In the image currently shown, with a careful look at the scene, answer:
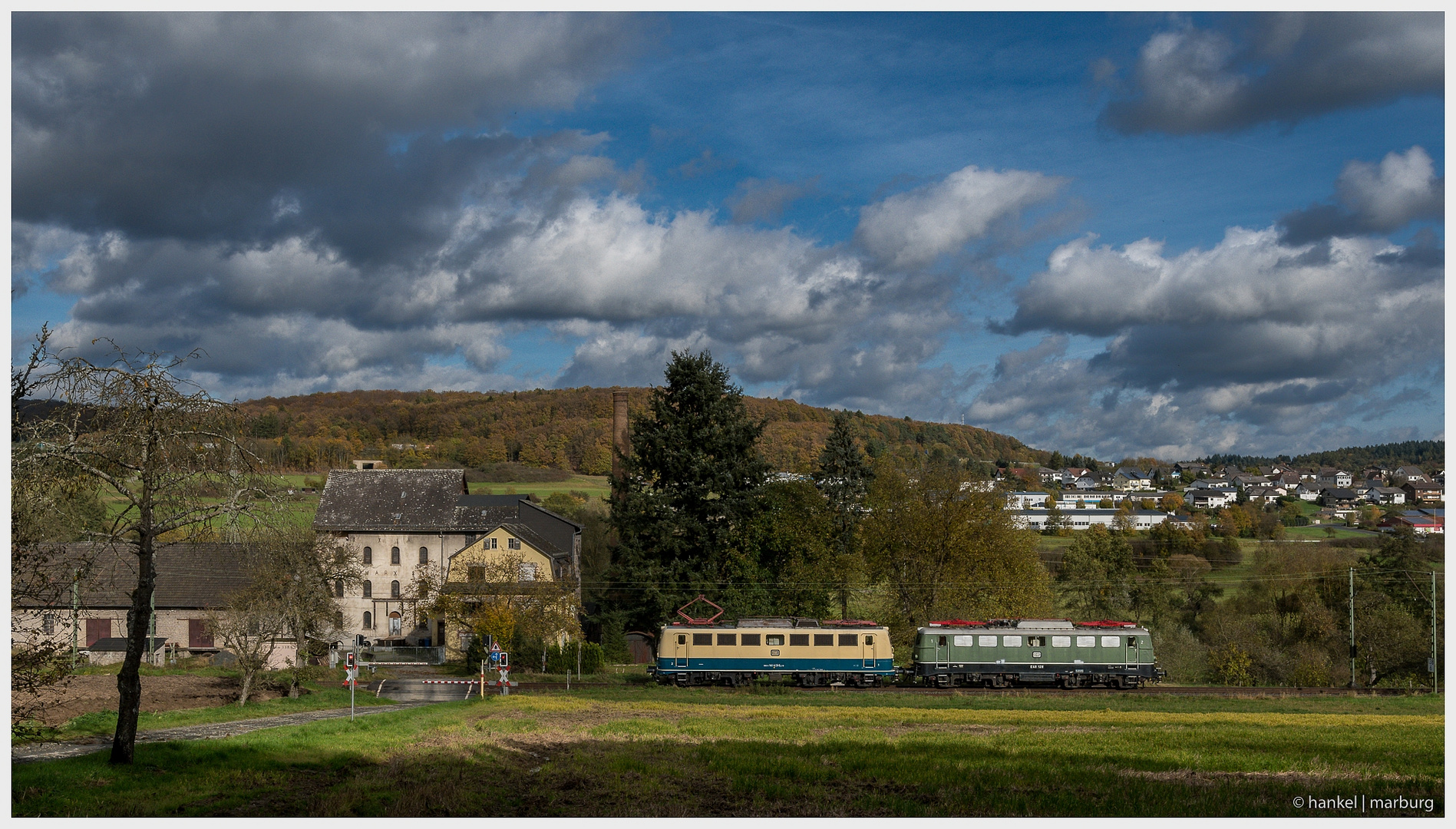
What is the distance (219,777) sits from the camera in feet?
50.0

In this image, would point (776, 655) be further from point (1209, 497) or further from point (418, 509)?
point (1209, 497)

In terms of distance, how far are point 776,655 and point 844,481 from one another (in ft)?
89.6

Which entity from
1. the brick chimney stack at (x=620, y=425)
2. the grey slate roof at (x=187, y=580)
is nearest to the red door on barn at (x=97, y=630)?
the grey slate roof at (x=187, y=580)

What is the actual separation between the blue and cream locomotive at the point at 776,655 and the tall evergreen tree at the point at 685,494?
1411cm

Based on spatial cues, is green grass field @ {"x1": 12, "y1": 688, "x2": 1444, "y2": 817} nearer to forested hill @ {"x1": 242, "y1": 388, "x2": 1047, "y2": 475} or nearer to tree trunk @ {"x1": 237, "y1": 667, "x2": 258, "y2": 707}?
tree trunk @ {"x1": 237, "y1": 667, "x2": 258, "y2": 707}

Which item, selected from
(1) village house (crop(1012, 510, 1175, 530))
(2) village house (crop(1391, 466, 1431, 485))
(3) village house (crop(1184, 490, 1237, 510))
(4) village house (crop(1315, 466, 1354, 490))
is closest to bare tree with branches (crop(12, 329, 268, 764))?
(2) village house (crop(1391, 466, 1431, 485))

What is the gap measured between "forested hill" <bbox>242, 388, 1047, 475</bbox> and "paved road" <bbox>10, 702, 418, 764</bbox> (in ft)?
249

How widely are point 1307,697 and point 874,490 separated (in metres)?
27.8

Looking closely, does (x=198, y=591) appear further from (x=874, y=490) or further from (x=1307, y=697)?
(x=1307, y=697)

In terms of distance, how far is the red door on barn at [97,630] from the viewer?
6178 cm

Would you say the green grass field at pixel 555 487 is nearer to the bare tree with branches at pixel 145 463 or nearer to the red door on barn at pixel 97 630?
the red door on barn at pixel 97 630

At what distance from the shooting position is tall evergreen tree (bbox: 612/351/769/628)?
56.3 meters

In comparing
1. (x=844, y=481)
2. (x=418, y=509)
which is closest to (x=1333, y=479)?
(x=844, y=481)

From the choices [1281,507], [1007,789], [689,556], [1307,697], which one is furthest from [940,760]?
[1281,507]
